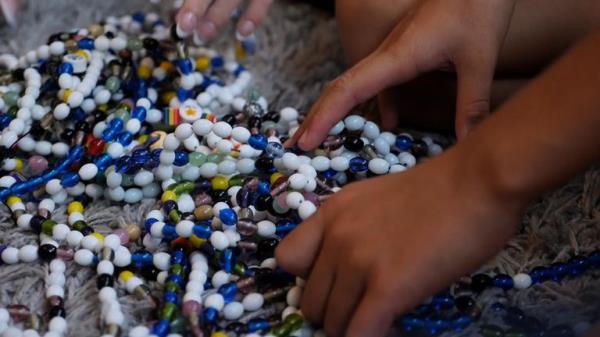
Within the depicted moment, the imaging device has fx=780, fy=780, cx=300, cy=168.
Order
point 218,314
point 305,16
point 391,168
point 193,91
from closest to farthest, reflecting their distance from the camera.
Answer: point 218,314
point 391,168
point 193,91
point 305,16

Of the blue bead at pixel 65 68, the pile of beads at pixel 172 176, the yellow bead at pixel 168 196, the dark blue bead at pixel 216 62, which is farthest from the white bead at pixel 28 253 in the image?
the dark blue bead at pixel 216 62

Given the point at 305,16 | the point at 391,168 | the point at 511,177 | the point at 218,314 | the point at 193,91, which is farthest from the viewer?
the point at 305,16

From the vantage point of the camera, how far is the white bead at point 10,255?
69cm

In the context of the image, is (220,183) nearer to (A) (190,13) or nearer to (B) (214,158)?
(B) (214,158)

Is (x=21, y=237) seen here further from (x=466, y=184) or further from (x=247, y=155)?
(x=466, y=184)

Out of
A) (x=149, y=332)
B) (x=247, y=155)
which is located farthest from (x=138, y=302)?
(x=247, y=155)

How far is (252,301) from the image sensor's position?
63cm

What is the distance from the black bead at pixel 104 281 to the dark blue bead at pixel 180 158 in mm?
129

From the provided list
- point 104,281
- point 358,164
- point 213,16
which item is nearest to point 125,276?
point 104,281

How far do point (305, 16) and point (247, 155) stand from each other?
364 millimetres

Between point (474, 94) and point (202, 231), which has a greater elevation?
point (474, 94)

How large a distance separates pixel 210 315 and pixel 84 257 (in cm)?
14

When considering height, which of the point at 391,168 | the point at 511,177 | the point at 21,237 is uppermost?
the point at 511,177

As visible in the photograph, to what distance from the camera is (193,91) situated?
89 centimetres
